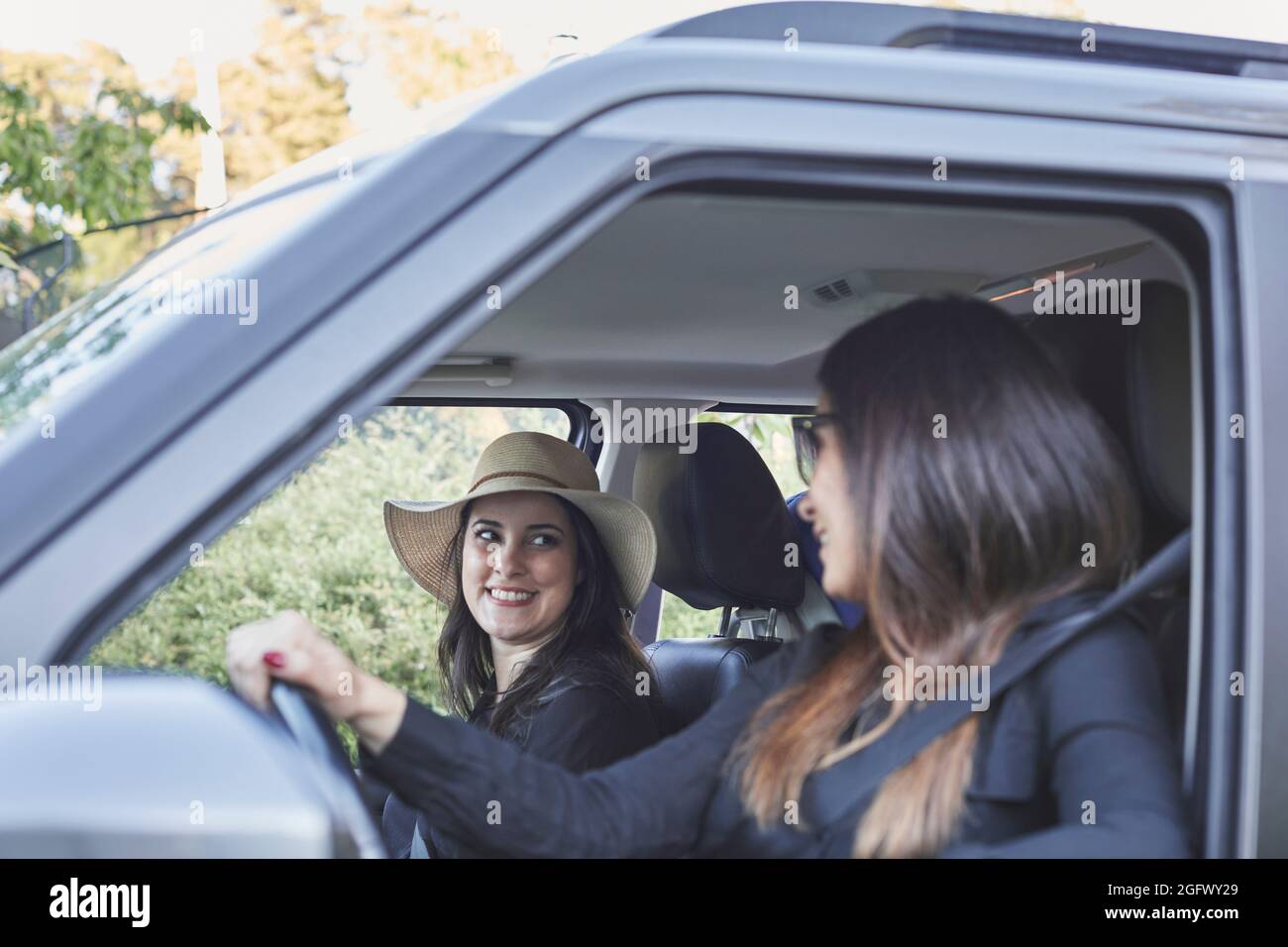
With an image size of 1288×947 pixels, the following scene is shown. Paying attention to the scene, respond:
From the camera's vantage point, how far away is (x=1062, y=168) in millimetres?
1279

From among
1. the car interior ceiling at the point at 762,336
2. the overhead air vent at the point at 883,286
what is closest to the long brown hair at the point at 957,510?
the car interior ceiling at the point at 762,336

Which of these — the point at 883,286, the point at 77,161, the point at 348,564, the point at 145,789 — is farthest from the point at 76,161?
the point at 145,789

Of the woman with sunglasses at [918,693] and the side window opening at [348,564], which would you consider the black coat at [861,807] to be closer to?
the woman with sunglasses at [918,693]

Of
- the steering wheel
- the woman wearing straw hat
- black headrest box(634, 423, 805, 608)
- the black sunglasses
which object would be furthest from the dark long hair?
the steering wheel

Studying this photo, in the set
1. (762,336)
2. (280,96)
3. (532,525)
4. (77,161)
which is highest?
(280,96)

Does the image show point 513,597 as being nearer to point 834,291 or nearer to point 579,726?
point 579,726

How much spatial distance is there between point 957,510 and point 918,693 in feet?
0.68

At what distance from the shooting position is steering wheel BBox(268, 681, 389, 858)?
1.06 meters

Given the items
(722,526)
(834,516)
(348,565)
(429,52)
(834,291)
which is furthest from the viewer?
(429,52)

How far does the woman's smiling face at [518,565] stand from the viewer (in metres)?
2.57

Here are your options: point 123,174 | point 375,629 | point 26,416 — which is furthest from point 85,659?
point 375,629

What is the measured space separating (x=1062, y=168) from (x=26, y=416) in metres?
0.98

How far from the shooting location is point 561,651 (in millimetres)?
2537

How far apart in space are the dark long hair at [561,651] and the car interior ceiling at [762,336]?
26 cm
